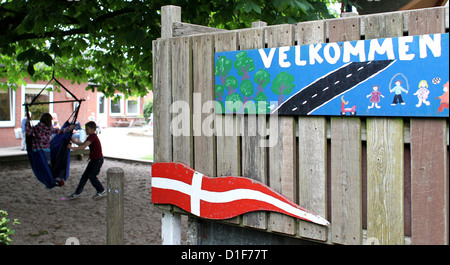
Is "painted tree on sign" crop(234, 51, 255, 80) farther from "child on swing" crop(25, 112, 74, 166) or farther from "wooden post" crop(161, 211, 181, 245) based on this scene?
"child on swing" crop(25, 112, 74, 166)

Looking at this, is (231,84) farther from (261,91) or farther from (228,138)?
(228,138)

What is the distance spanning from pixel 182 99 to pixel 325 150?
1.24 meters

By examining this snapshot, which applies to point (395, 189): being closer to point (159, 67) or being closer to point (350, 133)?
point (350, 133)

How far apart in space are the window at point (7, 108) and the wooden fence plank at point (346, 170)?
20393 millimetres

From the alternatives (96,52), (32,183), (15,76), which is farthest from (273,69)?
(15,76)

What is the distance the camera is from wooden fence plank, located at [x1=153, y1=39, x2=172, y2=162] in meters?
3.64

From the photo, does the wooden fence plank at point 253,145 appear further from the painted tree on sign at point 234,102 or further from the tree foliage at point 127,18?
the tree foliage at point 127,18

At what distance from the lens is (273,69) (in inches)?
117

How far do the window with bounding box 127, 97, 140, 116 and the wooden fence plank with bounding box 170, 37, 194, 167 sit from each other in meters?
33.2

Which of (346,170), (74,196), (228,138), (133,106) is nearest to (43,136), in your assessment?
(74,196)

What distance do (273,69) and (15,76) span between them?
959 centimetres

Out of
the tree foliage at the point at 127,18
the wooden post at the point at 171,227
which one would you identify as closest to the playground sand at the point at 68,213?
the wooden post at the point at 171,227

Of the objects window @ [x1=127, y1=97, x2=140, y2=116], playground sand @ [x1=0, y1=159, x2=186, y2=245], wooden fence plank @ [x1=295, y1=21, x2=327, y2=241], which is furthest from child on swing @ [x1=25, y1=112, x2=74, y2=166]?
window @ [x1=127, y1=97, x2=140, y2=116]

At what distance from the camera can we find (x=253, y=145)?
3.14 meters
